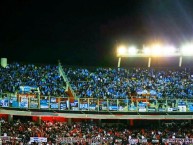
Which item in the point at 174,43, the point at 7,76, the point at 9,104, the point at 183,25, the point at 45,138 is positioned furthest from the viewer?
the point at 183,25

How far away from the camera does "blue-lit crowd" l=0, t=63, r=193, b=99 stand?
48.2m

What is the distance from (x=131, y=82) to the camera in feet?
171

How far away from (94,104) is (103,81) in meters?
7.95

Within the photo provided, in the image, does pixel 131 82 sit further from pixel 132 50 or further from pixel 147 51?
pixel 132 50

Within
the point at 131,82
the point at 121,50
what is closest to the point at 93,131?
the point at 131,82

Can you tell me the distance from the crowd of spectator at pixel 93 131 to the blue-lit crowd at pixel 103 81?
2.91 meters

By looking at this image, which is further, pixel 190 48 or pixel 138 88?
pixel 190 48

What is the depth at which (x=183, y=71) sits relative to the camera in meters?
56.6

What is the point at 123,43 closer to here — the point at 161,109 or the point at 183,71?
the point at 183,71

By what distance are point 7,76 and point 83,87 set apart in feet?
25.3

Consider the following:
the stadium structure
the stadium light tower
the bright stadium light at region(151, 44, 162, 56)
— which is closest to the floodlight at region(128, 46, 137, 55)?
the stadium structure

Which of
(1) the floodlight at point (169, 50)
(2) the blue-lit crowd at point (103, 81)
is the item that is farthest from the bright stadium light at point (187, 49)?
(2) the blue-lit crowd at point (103, 81)

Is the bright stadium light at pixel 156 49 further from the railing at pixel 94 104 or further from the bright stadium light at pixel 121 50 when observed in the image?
the railing at pixel 94 104

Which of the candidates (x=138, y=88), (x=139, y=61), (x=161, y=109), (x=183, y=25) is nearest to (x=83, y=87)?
(x=138, y=88)
